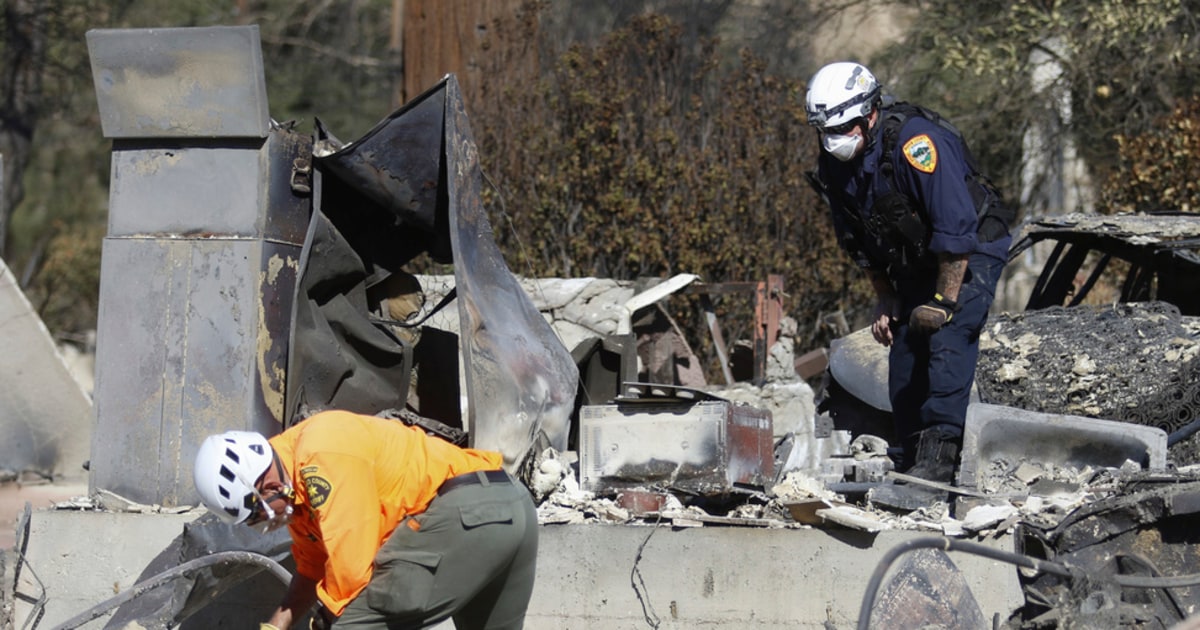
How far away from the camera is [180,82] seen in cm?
555

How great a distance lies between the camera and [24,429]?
944 cm

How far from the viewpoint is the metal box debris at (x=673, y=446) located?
17.5 ft

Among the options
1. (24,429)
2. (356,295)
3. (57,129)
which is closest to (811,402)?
(356,295)

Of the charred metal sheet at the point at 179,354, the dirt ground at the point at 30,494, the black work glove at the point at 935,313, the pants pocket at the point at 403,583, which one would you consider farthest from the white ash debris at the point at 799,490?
the dirt ground at the point at 30,494

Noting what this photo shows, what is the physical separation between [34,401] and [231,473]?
6675 mm

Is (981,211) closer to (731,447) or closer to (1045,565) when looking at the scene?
(731,447)

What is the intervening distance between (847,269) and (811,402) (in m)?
2.58

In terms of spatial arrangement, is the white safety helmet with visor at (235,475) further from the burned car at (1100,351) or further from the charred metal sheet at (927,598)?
the burned car at (1100,351)

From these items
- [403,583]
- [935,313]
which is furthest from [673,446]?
[403,583]

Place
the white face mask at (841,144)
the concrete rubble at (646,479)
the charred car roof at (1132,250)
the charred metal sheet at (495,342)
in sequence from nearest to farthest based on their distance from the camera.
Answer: the concrete rubble at (646,479)
the charred metal sheet at (495,342)
the white face mask at (841,144)
the charred car roof at (1132,250)

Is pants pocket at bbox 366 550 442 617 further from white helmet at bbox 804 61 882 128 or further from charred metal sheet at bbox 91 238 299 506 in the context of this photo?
white helmet at bbox 804 61 882 128

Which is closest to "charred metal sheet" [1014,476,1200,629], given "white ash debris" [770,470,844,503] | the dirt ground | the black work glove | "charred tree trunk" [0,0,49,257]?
"white ash debris" [770,470,844,503]

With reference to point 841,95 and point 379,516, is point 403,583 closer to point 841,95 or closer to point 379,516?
point 379,516

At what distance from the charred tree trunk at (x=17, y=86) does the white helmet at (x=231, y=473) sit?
11905mm
